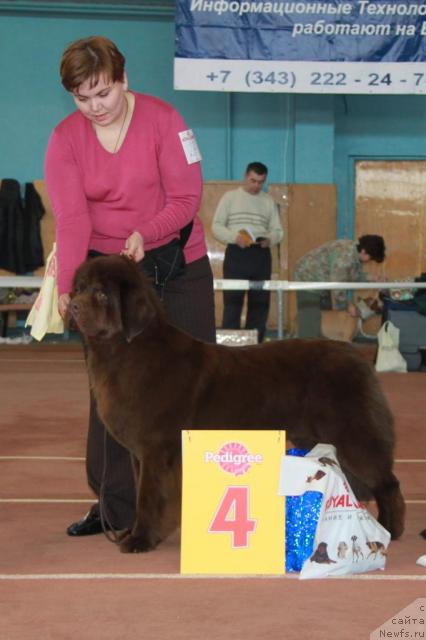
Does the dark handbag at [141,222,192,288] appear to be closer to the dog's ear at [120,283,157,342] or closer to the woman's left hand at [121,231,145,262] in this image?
the woman's left hand at [121,231,145,262]

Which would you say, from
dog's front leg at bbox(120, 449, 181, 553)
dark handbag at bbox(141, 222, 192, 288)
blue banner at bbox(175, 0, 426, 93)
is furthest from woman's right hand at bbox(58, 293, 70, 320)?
blue banner at bbox(175, 0, 426, 93)

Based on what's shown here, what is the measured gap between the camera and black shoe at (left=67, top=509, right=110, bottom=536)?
3.49 meters

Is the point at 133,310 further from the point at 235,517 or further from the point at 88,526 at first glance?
the point at 88,526

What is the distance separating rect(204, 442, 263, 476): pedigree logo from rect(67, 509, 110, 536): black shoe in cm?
78

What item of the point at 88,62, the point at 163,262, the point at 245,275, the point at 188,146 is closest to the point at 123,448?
the point at 163,262

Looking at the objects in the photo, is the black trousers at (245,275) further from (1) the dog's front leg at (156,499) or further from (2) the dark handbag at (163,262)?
(1) the dog's front leg at (156,499)

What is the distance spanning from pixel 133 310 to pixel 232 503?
0.66 m

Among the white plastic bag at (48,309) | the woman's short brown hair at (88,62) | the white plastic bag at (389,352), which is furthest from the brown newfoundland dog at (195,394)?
the white plastic bag at (389,352)

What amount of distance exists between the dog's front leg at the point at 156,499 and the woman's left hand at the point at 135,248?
638 millimetres

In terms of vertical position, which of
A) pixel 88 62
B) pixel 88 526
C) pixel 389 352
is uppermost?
pixel 88 62

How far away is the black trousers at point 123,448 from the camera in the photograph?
3506 millimetres

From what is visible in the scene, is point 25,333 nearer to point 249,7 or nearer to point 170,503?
point 249,7

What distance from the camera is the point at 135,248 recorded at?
126 inches
